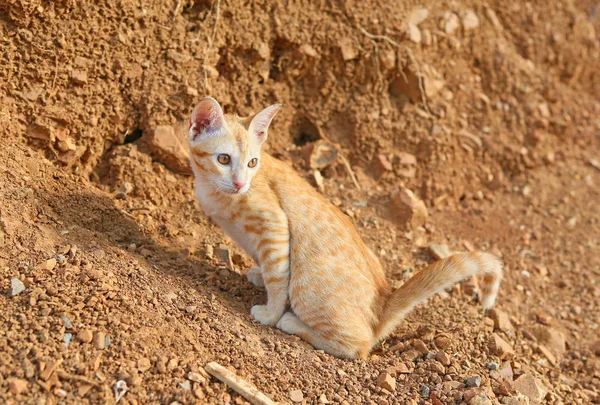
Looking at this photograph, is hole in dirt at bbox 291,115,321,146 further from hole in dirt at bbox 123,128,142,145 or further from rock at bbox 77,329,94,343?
rock at bbox 77,329,94,343

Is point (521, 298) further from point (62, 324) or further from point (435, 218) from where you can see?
point (62, 324)

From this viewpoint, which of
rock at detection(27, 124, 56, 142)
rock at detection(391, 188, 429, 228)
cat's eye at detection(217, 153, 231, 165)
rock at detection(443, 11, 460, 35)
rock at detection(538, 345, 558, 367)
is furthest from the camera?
rock at detection(443, 11, 460, 35)

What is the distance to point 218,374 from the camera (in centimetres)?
324

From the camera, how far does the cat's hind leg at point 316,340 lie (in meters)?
3.81

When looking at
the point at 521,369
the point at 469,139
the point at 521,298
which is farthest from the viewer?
the point at 469,139

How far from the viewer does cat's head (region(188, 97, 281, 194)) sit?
12.7ft

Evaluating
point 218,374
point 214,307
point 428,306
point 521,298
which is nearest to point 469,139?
point 521,298

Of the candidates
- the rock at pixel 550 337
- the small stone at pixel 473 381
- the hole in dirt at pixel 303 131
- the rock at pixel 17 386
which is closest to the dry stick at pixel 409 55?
the hole in dirt at pixel 303 131

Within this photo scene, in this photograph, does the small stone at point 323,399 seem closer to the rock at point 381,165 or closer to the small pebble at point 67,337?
the small pebble at point 67,337

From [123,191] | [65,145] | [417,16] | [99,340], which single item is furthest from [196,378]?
[417,16]

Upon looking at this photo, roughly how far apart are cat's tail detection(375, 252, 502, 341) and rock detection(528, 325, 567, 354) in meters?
1.10

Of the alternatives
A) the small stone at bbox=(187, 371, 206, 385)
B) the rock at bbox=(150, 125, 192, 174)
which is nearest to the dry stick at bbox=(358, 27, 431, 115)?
the rock at bbox=(150, 125, 192, 174)

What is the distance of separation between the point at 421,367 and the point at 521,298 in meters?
1.81

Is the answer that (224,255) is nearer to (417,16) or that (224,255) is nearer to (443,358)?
(443,358)
